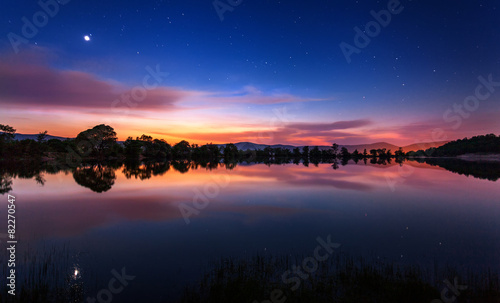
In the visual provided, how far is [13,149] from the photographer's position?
5891 centimetres

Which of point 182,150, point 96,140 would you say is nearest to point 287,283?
point 96,140

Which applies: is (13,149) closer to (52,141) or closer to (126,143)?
(52,141)

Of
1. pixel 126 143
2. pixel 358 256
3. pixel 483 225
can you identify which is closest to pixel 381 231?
pixel 358 256

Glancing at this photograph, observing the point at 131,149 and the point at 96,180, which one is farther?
the point at 131,149

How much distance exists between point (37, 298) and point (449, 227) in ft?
62.5

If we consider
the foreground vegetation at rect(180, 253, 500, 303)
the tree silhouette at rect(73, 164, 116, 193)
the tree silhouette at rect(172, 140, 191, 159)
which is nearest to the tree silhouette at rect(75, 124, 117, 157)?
the tree silhouette at rect(172, 140, 191, 159)

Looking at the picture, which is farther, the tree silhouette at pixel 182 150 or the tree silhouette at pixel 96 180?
the tree silhouette at pixel 182 150

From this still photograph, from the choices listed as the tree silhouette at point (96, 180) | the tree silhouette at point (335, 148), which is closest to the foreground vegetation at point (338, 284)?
the tree silhouette at point (96, 180)

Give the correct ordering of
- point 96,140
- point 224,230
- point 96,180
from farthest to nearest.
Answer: point 96,140 < point 96,180 < point 224,230

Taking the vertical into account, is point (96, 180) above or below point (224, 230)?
above

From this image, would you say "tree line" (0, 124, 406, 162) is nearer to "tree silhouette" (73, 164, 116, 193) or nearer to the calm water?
"tree silhouette" (73, 164, 116, 193)

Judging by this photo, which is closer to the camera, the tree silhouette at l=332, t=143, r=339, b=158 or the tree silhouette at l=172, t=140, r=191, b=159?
the tree silhouette at l=172, t=140, r=191, b=159

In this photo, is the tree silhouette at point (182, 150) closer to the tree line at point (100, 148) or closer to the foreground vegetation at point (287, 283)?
the tree line at point (100, 148)

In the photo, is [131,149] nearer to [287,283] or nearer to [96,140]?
[96,140]
